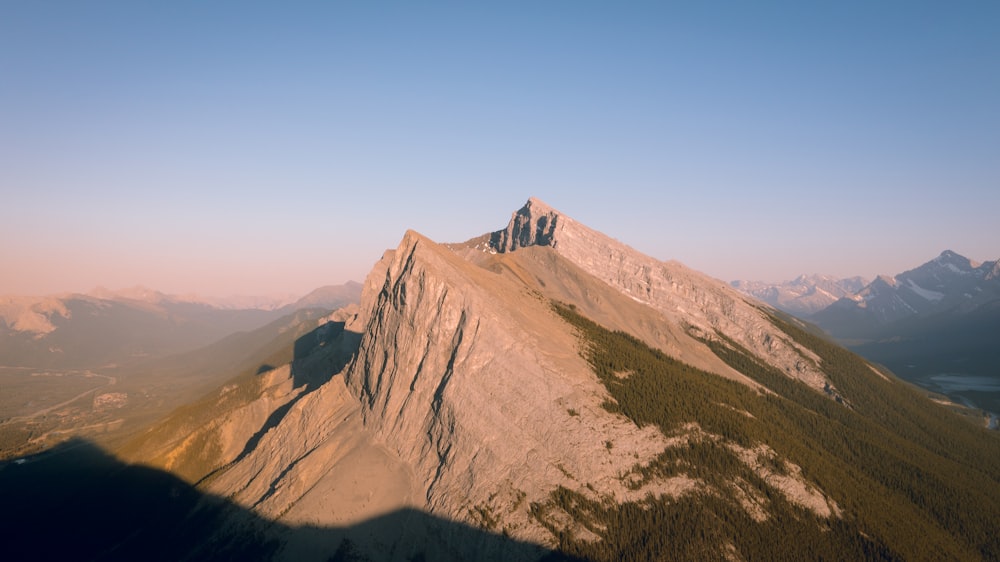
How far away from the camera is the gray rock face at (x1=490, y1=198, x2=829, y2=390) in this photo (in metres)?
172

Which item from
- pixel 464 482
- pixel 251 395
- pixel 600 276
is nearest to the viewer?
pixel 464 482

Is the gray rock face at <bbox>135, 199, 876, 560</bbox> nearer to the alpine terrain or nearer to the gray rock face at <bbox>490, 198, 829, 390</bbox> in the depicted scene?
the alpine terrain

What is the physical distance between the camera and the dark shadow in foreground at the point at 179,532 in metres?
77.6

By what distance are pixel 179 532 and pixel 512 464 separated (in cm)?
6926

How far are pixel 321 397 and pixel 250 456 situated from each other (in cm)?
1937

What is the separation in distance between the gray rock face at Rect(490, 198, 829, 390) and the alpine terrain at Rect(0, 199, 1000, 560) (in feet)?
105

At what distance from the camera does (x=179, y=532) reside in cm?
9444

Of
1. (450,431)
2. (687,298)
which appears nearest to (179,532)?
(450,431)

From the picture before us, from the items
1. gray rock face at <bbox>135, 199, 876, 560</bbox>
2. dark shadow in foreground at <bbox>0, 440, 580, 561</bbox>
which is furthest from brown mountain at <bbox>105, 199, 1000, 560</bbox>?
dark shadow in foreground at <bbox>0, 440, 580, 561</bbox>

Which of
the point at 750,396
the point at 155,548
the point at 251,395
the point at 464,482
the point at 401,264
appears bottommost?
the point at 155,548

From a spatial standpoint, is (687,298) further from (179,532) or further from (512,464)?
(179,532)

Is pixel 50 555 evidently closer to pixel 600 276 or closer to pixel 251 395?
pixel 251 395

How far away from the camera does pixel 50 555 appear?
4149 inches

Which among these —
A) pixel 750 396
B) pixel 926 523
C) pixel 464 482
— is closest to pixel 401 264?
pixel 464 482
